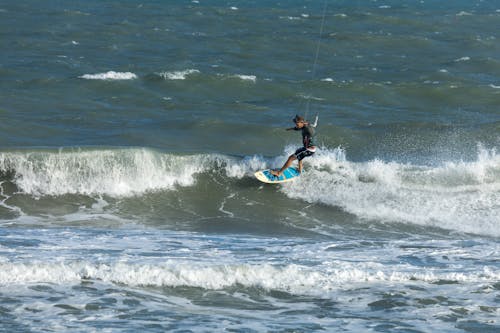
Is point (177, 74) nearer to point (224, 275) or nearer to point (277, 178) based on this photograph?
point (277, 178)

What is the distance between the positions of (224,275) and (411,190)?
838 cm

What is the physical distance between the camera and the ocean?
12266mm

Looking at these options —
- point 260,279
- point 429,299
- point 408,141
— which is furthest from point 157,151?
point 429,299

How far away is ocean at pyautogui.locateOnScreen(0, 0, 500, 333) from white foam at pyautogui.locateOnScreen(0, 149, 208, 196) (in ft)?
0.18

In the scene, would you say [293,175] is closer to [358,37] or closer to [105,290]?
[105,290]

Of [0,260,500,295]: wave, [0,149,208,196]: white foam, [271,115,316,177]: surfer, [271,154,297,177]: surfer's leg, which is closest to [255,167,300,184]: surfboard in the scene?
[271,154,297,177]: surfer's leg

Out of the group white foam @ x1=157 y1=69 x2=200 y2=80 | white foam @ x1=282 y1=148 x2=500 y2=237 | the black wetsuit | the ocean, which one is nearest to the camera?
the ocean

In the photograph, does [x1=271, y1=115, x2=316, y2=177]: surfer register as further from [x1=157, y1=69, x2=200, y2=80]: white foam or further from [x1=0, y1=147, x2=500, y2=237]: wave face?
[x1=157, y1=69, x2=200, y2=80]: white foam

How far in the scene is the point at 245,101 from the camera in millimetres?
28453

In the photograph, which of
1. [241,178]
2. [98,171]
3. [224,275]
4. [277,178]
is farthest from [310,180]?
[224,275]

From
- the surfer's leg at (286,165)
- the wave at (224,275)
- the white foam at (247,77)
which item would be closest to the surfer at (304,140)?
the surfer's leg at (286,165)

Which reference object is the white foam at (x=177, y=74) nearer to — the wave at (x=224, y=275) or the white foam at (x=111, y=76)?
the white foam at (x=111, y=76)

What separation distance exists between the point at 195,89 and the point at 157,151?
27.2 ft

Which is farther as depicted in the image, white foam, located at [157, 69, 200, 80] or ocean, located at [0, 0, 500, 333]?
white foam, located at [157, 69, 200, 80]
